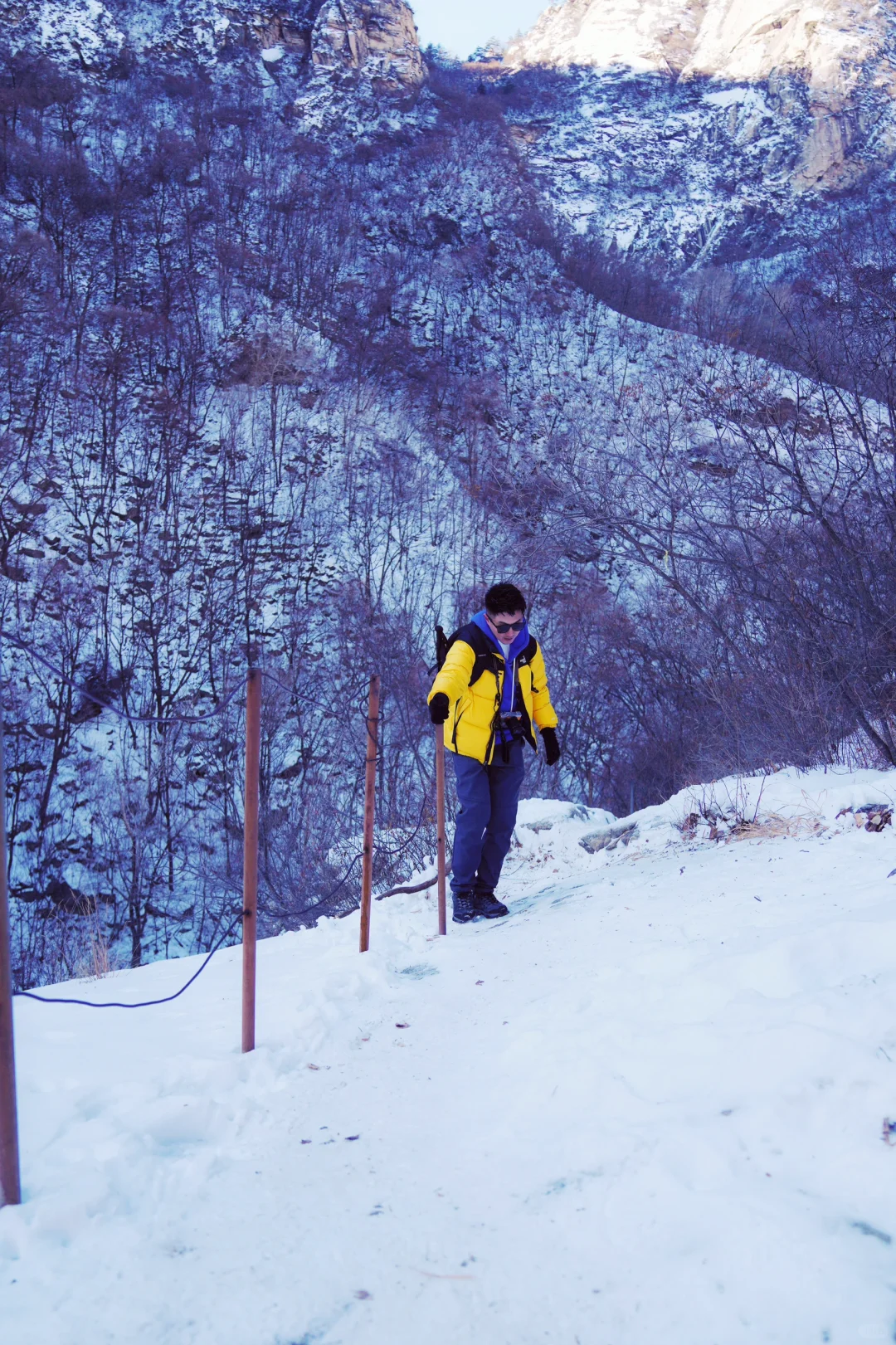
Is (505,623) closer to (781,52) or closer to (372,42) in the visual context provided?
(372,42)

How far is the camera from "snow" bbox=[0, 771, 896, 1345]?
1.64 meters

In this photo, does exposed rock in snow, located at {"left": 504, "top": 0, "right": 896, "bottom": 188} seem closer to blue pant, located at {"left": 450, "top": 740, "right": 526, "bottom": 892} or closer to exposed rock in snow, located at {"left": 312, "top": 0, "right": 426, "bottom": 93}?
exposed rock in snow, located at {"left": 312, "top": 0, "right": 426, "bottom": 93}

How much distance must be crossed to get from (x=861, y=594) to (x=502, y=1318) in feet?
26.8

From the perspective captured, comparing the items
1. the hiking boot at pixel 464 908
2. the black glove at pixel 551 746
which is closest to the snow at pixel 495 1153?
the hiking boot at pixel 464 908

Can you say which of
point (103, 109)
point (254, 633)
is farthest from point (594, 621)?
point (103, 109)

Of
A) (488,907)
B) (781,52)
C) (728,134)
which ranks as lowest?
(488,907)

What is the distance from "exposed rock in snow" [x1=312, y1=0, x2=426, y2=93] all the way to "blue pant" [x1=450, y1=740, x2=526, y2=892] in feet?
137

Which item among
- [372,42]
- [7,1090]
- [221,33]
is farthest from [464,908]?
[372,42]

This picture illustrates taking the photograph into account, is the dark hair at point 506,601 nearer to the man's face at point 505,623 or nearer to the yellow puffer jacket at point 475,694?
the man's face at point 505,623

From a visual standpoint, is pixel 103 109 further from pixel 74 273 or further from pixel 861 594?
pixel 861 594

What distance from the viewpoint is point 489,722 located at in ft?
16.2

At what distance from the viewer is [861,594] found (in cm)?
838

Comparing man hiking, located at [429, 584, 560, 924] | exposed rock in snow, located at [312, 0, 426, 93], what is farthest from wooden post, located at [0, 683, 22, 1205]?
exposed rock in snow, located at [312, 0, 426, 93]

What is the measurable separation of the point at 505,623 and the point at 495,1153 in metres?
3.08
